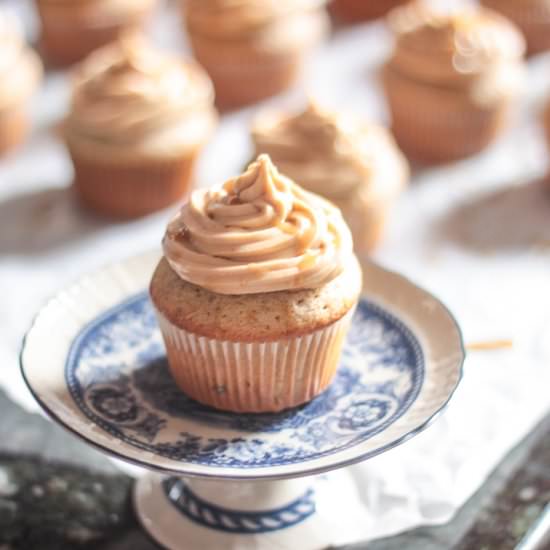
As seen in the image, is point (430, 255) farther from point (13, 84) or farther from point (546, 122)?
point (13, 84)

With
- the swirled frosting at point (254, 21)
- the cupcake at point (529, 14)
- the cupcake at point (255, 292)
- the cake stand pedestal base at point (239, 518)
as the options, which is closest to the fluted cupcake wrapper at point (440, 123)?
the swirled frosting at point (254, 21)

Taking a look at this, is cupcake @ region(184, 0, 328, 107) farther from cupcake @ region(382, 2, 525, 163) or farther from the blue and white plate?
the blue and white plate

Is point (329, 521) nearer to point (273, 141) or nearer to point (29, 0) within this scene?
point (273, 141)

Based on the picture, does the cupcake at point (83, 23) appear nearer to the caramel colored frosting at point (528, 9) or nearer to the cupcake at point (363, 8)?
the cupcake at point (363, 8)

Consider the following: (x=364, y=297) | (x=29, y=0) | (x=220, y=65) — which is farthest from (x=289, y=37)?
(x=364, y=297)

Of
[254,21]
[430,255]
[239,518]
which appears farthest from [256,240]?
[254,21]

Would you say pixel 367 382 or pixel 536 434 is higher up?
pixel 367 382
